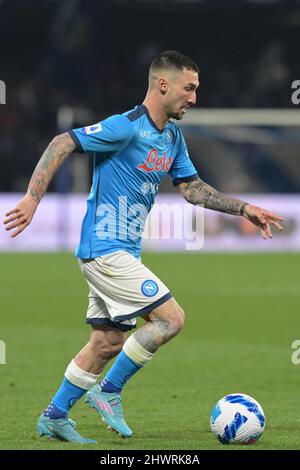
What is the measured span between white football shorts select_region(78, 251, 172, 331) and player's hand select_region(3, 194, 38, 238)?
0.67 metres

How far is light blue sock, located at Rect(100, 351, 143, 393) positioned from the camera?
21.5 feet

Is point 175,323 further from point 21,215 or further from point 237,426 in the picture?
point 21,215

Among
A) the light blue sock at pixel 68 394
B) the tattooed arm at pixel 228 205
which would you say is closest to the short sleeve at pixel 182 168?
the tattooed arm at pixel 228 205

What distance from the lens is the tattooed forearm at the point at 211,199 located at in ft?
22.6

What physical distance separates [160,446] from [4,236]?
20.3m

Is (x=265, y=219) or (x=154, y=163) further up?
(x=154, y=163)

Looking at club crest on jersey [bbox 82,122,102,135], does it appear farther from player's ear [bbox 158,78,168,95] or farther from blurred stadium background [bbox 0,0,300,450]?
blurred stadium background [bbox 0,0,300,450]

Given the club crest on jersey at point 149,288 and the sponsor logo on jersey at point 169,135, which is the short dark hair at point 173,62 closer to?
the sponsor logo on jersey at point 169,135

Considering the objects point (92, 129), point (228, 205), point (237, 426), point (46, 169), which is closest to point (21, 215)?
point (46, 169)

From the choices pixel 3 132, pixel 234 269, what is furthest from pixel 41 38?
pixel 234 269

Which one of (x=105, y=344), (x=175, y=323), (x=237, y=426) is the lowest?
(x=237, y=426)

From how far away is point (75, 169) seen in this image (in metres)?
28.5

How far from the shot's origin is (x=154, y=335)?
6.39 m

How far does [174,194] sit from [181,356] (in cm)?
1639
